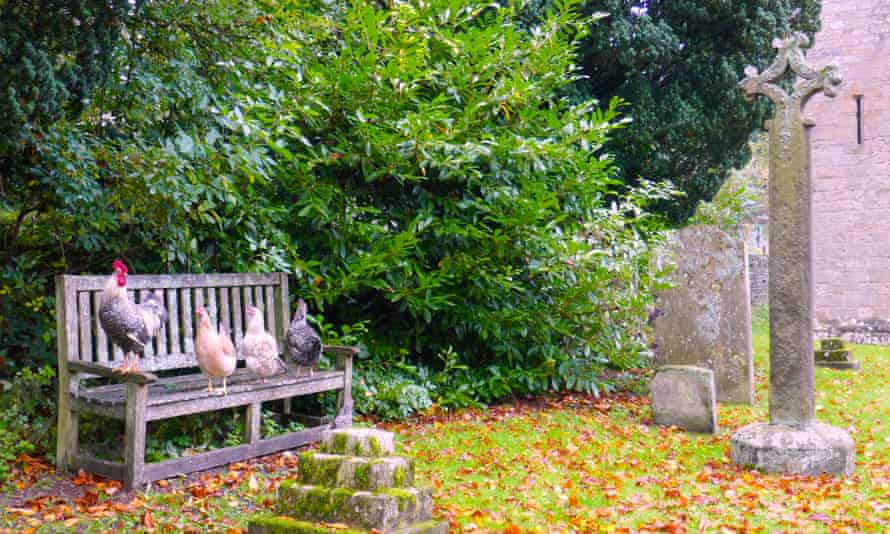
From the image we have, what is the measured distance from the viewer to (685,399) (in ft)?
24.9

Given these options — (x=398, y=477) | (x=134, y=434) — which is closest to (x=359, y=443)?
(x=398, y=477)

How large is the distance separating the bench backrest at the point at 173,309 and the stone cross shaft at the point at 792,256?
3.98 meters

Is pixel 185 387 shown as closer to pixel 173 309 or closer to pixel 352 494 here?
pixel 173 309

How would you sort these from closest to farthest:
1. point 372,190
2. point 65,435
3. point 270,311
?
point 65,435 → point 270,311 → point 372,190

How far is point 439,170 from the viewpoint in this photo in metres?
7.77

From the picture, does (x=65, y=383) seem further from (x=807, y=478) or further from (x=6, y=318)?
(x=807, y=478)

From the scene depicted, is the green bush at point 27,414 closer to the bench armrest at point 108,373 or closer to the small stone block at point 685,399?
the bench armrest at point 108,373

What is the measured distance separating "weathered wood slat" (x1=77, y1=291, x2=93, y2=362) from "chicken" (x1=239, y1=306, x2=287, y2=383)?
1.09 metres

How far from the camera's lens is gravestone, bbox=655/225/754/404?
8922mm

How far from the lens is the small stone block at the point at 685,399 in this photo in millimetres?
7469

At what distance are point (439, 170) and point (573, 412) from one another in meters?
2.87

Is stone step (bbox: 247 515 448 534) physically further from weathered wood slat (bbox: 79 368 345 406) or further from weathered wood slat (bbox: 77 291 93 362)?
weathered wood slat (bbox: 77 291 93 362)

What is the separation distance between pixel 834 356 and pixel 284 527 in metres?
10.9

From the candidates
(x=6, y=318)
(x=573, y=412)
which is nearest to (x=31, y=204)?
(x=6, y=318)
